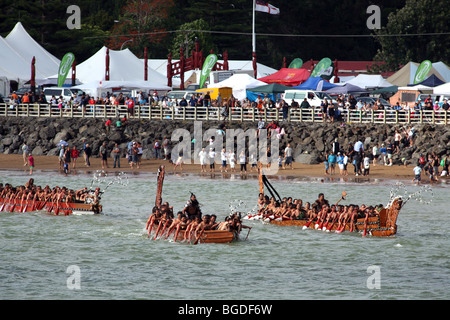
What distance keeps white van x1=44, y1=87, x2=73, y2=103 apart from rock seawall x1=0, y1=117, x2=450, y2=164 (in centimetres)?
350

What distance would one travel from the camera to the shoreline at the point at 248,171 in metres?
45.1

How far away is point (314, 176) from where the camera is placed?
46656 mm

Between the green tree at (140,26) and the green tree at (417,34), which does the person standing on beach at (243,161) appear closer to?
the green tree at (417,34)

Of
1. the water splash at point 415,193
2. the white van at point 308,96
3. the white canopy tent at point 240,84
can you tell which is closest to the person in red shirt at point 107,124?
the white canopy tent at point 240,84

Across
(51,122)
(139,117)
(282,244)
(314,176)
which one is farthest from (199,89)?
(282,244)

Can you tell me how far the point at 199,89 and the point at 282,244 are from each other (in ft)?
98.1

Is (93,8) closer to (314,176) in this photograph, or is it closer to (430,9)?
(430,9)

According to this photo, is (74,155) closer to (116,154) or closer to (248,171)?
(116,154)

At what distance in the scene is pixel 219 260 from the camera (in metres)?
29.0

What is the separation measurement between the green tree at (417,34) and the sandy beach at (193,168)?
3864cm

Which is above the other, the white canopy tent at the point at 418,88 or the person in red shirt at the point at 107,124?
the white canopy tent at the point at 418,88

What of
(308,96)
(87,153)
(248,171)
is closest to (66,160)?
(87,153)

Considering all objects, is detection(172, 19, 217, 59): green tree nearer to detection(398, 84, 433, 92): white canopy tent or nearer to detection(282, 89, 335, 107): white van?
detection(398, 84, 433, 92): white canopy tent

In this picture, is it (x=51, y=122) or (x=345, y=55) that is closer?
(x=51, y=122)
